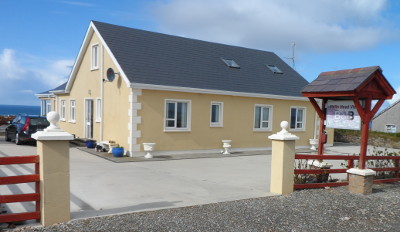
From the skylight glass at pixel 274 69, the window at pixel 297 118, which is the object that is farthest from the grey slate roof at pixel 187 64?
the window at pixel 297 118

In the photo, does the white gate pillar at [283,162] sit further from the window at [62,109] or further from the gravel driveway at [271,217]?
the window at [62,109]

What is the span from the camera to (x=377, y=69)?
796 cm

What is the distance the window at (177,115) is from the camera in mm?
14078

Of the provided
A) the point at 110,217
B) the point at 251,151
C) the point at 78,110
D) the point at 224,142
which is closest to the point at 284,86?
the point at 251,151

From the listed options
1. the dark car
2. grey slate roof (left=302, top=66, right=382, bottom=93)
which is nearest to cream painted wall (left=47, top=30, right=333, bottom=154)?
the dark car

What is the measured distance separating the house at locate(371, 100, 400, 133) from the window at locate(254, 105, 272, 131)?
92.7ft

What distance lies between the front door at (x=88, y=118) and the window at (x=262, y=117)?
28.1ft

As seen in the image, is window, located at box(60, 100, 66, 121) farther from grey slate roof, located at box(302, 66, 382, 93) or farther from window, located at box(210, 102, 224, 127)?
grey slate roof, located at box(302, 66, 382, 93)

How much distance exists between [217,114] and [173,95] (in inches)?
105

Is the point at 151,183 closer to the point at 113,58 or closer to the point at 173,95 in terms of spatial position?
the point at 173,95

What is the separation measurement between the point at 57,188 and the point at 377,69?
749 centimetres

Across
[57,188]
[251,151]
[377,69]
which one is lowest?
[251,151]

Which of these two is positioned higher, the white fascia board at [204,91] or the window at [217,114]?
the white fascia board at [204,91]

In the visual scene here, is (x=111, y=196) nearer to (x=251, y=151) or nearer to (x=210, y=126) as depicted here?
(x=210, y=126)
